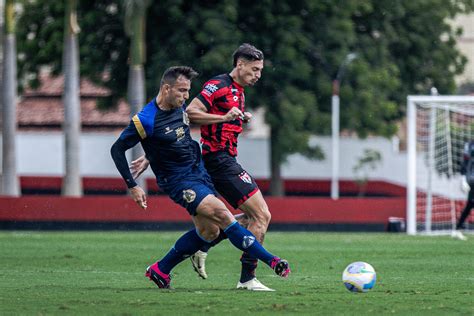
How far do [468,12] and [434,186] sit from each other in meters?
18.2

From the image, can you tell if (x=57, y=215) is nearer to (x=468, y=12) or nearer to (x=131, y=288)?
(x=131, y=288)

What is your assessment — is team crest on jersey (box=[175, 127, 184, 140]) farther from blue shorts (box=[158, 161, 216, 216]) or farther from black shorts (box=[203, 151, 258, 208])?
black shorts (box=[203, 151, 258, 208])

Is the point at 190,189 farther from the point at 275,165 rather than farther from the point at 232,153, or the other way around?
the point at 275,165

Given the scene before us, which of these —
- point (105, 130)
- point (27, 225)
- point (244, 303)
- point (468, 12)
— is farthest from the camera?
point (105, 130)

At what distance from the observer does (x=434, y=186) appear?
3033 centimetres

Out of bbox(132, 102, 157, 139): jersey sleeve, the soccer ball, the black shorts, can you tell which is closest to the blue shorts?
the black shorts

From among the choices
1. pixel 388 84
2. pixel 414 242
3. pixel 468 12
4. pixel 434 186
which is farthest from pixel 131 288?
pixel 468 12

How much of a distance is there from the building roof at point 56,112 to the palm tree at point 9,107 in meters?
23.7

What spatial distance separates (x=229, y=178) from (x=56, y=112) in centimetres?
5169

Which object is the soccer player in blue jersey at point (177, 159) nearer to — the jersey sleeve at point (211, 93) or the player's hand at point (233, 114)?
the jersey sleeve at point (211, 93)

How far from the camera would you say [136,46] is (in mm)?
33375

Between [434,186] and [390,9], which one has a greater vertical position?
[390,9]

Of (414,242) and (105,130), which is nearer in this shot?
(414,242)

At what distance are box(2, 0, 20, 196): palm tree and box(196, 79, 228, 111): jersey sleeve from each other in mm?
23285
